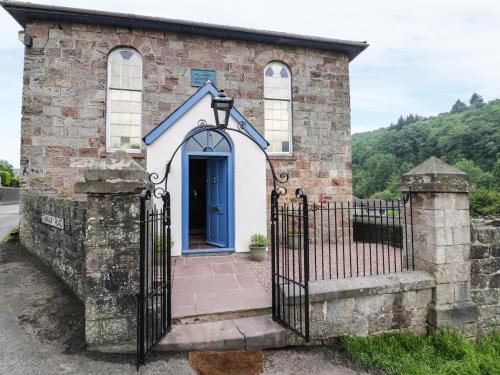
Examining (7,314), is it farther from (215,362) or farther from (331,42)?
(331,42)

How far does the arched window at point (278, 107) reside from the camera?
352 inches

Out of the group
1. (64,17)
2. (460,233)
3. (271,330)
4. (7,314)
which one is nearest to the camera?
(271,330)

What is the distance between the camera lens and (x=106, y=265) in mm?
3396

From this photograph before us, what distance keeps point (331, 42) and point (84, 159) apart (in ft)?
25.3

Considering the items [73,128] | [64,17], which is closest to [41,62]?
[64,17]

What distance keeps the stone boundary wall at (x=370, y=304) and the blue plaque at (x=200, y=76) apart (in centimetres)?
635

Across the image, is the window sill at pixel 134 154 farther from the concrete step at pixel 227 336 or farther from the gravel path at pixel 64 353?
the concrete step at pixel 227 336

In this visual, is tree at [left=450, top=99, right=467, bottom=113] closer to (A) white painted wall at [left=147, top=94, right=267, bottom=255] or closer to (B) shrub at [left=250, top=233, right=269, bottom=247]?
(A) white painted wall at [left=147, top=94, right=267, bottom=255]

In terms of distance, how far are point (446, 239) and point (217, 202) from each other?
4.99 metres

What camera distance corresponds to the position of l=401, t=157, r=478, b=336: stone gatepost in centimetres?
424

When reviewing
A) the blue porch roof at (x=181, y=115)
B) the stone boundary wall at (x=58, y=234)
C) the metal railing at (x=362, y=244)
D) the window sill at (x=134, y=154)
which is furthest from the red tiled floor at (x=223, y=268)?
the window sill at (x=134, y=154)

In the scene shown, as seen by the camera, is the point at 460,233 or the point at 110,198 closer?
the point at 110,198

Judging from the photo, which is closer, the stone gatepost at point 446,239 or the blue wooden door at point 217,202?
the stone gatepost at point 446,239

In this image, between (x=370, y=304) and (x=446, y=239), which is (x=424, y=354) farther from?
(x=446, y=239)
